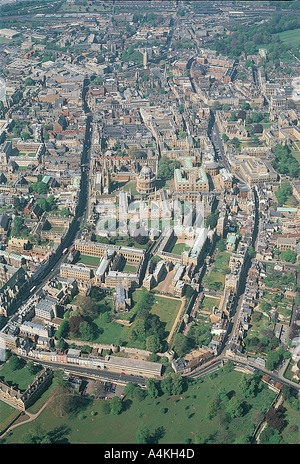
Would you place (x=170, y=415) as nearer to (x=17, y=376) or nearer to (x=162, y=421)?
(x=162, y=421)

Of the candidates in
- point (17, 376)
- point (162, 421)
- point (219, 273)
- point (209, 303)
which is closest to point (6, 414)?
point (17, 376)

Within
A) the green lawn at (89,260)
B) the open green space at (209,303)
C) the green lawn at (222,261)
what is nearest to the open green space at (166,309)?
the open green space at (209,303)

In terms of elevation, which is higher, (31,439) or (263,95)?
(263,95)

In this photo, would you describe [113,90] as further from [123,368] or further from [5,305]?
[123,368]

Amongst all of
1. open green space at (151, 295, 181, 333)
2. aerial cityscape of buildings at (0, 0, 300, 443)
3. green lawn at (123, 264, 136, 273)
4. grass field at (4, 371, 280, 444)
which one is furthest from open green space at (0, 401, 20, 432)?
green lawn at (123, 264, 136, 273)

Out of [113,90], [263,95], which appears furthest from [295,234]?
[113,90]

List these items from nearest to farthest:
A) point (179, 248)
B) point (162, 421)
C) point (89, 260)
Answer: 1. point (162, 421)
2. point (89, 260)
3. point (179, 248)

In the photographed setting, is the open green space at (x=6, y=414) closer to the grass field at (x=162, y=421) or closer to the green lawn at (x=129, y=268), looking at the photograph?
the grass field at (x=162, y=421)
